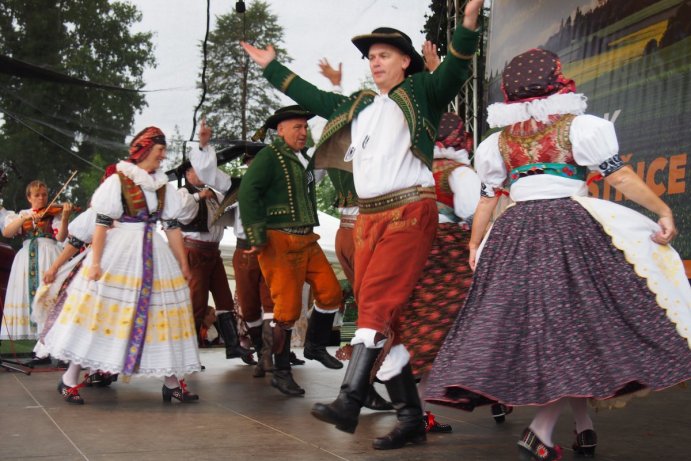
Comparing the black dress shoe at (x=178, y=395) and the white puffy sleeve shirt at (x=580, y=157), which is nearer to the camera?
the white puffy sleeve shirt at (x=580, y=157)

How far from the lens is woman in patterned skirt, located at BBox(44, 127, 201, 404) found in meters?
5.15

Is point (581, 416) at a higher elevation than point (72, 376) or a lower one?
higher

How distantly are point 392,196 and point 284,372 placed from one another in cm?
222

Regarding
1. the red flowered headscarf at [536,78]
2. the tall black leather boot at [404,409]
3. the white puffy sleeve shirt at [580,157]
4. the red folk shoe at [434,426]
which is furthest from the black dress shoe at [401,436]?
the red flowered headscarf at [536,78]

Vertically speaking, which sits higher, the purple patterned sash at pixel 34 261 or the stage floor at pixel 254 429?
the purple patterned sash at pixel 34 261

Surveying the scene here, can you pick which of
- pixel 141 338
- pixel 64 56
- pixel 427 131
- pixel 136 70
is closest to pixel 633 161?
pixel 427 131

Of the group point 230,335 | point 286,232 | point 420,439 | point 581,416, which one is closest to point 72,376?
point 286,232

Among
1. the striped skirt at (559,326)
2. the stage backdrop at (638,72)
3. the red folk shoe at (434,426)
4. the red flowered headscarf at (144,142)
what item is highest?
the stage backdrop at (638,72)

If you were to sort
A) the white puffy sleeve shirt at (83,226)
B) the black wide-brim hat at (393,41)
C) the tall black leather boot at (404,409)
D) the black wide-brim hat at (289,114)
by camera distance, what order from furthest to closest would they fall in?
the black wide-brim hat at (289,114), the white puffy sleeve shirt at (83,226), the black wide-brim hat at (393,41), the tall black leather boot at (404,409)

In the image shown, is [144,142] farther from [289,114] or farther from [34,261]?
[34,261]

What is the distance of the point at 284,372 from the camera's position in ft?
18.5

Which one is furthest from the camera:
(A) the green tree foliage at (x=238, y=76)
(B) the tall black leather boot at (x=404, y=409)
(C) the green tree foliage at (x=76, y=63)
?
(C) the green tree foliage at (x=76, y=63)

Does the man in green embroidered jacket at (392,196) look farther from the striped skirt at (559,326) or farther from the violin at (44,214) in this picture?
the violin at (44,214)

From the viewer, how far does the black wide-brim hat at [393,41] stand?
12.7 ft
